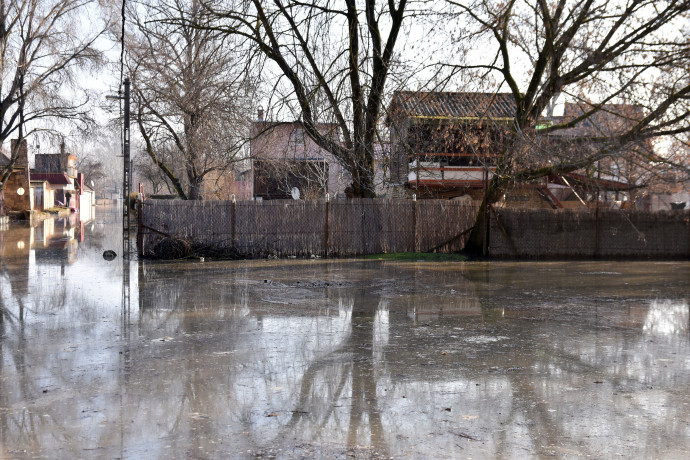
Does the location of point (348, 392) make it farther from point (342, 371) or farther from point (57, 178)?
point (57, 178)

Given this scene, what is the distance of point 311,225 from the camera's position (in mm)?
18594

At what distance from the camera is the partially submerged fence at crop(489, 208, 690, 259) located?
731 inches

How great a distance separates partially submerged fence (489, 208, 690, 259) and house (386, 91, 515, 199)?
5.56 feet

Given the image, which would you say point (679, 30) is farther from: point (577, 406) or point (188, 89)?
point (188, 89)

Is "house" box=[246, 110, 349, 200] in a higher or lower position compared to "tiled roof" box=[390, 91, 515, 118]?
lower

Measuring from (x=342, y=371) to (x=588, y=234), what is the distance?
14491 mm

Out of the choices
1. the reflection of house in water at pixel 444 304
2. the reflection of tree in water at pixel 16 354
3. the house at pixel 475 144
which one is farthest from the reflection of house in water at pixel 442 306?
the reflection of tree in water at pixel 16 354

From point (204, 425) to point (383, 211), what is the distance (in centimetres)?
1465

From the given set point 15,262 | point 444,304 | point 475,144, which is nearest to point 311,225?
point 475,144

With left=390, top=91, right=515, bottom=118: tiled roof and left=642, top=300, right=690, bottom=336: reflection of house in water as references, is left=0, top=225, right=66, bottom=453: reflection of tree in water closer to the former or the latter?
left=642, top=300, right=690, bottom=336: reflection of house in water

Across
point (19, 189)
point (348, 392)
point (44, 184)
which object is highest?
point (44, 184)

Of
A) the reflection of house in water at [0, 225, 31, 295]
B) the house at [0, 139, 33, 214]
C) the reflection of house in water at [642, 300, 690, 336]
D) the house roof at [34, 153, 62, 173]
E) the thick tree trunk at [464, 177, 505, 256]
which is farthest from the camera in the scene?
the house roof at [34, 153, 62, 173]

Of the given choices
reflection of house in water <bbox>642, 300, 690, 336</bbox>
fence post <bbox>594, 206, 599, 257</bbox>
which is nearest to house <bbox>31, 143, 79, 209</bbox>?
fence post <bbox>594, 206, 599, 257</bbox>

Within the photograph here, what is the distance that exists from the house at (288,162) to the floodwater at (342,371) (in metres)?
7.30
